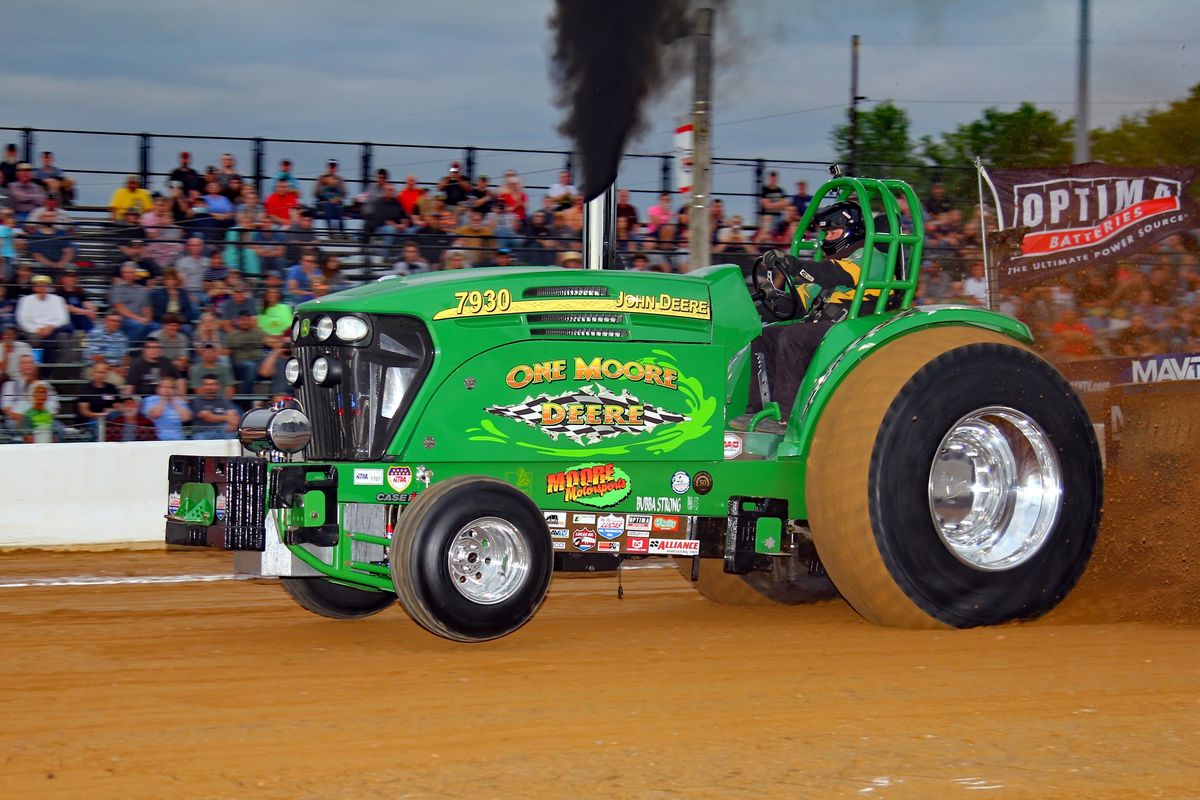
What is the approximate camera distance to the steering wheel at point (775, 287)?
23.9 ft

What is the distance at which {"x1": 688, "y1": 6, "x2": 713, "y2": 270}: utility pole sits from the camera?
33.4ft

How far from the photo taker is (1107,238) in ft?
45.7

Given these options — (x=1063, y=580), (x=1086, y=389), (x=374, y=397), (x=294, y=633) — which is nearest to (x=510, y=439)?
(x=374, y=397)

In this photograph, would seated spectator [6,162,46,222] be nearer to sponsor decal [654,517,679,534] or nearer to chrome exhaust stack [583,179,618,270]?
chrome exhaust stack [583,179,618,270]

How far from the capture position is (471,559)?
617 centimetres

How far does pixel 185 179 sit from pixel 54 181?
1318 mm

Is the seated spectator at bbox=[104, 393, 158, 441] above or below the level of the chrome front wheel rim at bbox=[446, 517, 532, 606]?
above

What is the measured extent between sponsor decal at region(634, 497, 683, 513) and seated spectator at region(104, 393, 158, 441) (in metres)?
6.10

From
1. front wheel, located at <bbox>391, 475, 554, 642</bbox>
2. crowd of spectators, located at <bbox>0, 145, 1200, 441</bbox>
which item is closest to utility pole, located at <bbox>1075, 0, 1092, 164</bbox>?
crowd of spectators, located at <bbox>0, 145, 1200, 441</bbox>

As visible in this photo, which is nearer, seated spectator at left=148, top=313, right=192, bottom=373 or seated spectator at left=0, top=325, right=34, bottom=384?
seated spectator at left=0, top=325, right=34, bottom=384

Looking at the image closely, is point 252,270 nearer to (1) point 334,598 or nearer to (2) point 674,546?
(1) point 334,598

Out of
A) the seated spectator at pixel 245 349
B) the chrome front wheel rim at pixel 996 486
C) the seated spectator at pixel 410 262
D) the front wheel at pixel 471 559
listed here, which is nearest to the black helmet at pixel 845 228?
the chrome front wheel rim at pixel 996 486

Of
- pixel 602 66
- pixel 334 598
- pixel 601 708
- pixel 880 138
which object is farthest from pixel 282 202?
pixel 880 138

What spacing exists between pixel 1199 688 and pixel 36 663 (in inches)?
180
